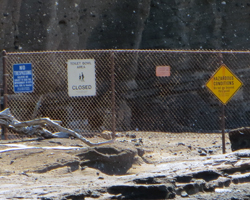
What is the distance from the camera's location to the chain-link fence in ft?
41.7

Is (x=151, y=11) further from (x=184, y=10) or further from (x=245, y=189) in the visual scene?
(x=245, y=189)

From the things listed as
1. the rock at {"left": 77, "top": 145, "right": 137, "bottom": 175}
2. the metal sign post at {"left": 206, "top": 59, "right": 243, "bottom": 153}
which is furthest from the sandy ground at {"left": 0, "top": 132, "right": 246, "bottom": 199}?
the metal sign post at {"left": 206, "top": 59, "right": 243, "bottom": 153}

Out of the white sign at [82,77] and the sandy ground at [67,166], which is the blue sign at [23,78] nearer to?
the white sign at [82,77]

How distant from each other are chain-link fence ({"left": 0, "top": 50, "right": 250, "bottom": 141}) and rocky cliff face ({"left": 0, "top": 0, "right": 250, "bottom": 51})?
531mm

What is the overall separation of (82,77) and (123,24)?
5431mm

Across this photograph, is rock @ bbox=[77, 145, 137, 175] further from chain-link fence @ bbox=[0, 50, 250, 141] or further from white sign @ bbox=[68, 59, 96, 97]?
chain-link fence @ bbox=[0, 50, 250, 141]

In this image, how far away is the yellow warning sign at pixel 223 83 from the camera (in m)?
8.11

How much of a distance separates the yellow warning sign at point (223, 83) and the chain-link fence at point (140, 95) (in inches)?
169

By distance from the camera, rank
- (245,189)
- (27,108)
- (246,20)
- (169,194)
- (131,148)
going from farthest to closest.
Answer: (246,20)
(27,108)
(131,148)
(245,189)
(169,194)

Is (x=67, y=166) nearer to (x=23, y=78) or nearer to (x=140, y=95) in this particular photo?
(x=23, y=78)

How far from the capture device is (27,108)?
42.0 ft

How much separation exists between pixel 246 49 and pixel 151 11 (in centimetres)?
325

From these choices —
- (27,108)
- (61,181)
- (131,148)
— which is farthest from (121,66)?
(61,181)

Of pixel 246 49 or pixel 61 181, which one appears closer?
pixel 61 181
